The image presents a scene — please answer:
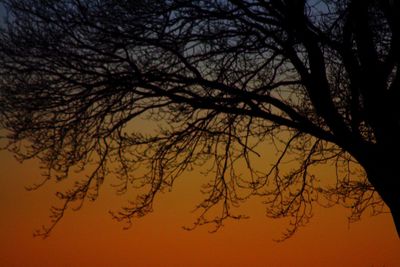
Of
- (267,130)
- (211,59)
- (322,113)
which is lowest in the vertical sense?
(322,113)

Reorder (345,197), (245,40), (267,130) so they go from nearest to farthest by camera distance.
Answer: (245,40), (267,130), (345,197)

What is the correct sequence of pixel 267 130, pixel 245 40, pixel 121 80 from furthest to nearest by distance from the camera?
pixel 267 130 → pixel 245 40 → pixel 121 80

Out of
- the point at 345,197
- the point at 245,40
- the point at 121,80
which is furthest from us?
the point at 345,197

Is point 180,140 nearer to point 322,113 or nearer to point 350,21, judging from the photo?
point 322,113

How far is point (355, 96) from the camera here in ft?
33.4

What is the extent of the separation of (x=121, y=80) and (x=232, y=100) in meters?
1.64

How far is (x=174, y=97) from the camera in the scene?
9.84 metres

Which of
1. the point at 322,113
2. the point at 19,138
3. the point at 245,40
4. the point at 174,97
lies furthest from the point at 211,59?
the point at 19,138

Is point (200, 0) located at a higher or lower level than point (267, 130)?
higher

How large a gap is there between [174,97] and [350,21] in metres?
2.83

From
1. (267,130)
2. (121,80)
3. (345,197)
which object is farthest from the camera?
(345,197)

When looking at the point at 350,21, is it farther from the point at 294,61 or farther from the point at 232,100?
the point at 232,100

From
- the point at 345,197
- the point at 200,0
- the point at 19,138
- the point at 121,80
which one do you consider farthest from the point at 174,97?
the point at 345,197

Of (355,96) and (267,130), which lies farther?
(267,130)
